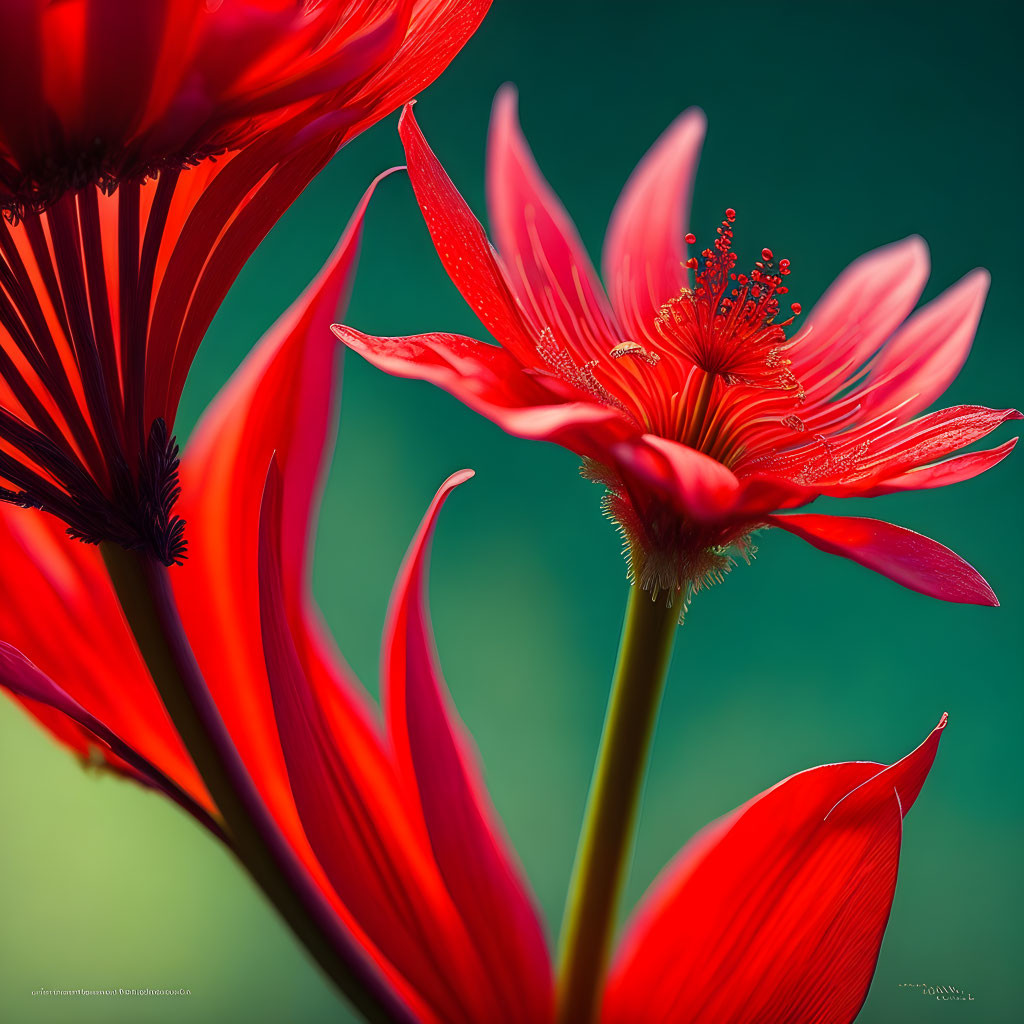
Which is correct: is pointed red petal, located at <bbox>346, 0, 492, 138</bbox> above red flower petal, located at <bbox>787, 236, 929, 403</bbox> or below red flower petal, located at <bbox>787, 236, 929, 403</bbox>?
above

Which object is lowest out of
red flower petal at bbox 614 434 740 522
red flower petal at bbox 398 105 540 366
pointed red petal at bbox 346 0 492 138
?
red flower petal at bbox 614 434 740 522

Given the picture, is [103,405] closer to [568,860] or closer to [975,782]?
[568,860]

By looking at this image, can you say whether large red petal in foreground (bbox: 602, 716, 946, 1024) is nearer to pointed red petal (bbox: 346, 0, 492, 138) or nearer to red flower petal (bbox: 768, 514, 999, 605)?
red flower petal (bbox: 768, 514, 999, 605)

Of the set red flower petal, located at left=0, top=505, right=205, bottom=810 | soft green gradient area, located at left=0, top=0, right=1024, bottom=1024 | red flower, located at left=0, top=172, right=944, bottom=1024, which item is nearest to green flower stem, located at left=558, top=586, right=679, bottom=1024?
red flower, located at left=0, top=172, right=944, bottom=1024

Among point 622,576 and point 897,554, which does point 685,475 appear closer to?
point 897,554

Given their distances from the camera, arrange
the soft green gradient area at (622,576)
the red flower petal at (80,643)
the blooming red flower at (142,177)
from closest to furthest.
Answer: the blooming red flower at (142,177)
the red flower petal at (80,643)
the soft green gradient area at (622,576)

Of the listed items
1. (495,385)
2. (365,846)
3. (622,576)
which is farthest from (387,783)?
(622,576)

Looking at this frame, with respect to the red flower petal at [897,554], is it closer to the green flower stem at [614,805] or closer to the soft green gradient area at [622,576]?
the green flower stem at [614,805]

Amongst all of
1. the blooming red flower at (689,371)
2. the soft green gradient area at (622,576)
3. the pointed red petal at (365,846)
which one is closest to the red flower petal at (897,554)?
the blooming red flower at (689,371)
